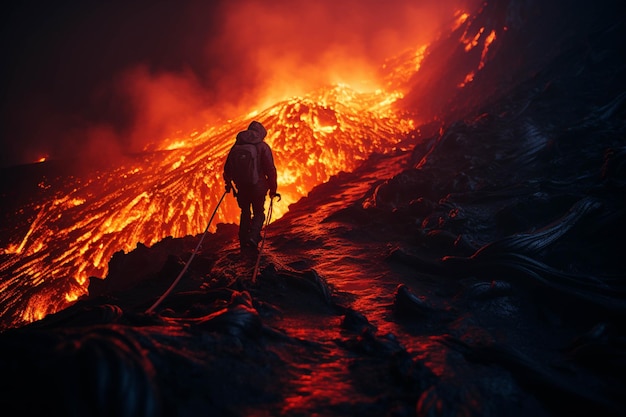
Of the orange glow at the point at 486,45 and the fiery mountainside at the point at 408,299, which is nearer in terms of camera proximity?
the fiery mountainside at the point at 408,299

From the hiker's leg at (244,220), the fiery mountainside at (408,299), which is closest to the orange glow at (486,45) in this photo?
the fiery mountainside at (408,299)

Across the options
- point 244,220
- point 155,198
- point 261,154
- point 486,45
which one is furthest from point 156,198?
point 486,45

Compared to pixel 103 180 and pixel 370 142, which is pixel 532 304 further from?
pixel 103 180

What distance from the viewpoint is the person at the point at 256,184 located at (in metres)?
5.73

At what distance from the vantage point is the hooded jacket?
5.67 m

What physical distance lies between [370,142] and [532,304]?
19.7 meters

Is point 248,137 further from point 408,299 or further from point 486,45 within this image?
point 486,45

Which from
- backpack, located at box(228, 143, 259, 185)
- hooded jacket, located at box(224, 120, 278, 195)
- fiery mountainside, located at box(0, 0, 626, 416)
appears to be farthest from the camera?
hooded jacket, located at box(224, 120, 278, 195)

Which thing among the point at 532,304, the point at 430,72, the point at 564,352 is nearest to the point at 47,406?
the point at 564,352

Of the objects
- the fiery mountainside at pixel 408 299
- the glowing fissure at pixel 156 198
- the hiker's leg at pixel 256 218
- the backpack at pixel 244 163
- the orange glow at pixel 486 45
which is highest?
the orange glow at pixel 486 45

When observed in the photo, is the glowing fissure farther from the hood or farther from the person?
the hood

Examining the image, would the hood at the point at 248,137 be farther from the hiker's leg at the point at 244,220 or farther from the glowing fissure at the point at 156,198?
the glowing fissure at the point at 156,198

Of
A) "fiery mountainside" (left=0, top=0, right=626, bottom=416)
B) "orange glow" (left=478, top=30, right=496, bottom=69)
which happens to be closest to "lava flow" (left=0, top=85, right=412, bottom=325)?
"fiery mountainside" (left=0, top=0, right=626, bottom=416)

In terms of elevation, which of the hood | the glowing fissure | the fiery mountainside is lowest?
the fiery mountainside
